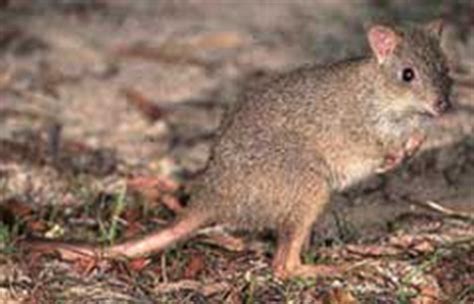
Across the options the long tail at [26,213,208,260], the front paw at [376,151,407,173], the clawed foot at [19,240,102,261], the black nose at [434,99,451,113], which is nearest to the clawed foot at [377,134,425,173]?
the front paw at [376,151,407,173]

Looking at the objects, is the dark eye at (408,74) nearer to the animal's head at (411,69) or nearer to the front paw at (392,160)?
the animal's head at (411,69)

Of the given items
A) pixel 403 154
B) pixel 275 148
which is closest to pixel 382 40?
pixel 403 154

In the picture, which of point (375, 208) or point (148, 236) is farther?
point (375, 208)

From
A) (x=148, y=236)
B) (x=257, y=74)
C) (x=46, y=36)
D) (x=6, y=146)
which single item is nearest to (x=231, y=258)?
(x=148, y=236)

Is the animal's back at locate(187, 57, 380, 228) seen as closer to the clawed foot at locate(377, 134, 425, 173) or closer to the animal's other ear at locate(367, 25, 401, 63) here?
the animal's other ear at locate(367, 25, 401, 63)

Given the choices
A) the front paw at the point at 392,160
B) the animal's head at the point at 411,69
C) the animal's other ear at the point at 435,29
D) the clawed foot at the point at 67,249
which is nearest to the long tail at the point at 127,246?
the clawed foot at the point at 67,249

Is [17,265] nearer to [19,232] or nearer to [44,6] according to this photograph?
[19,232]

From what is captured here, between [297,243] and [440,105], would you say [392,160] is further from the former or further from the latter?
[297,243]
